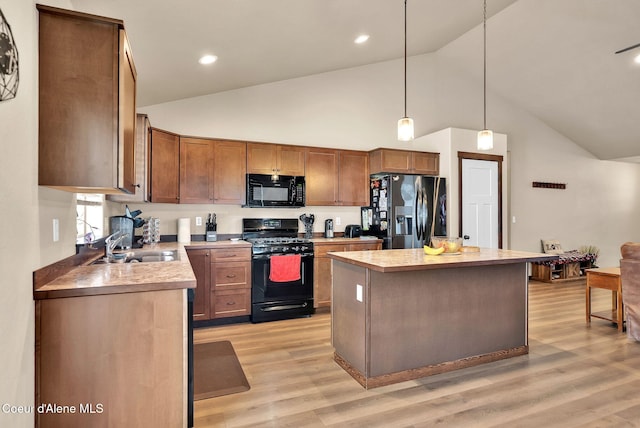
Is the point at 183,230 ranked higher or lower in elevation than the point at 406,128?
lower

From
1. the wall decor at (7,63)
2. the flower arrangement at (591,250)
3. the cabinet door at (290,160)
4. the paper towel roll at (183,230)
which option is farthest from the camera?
the flower arrangement at (591,250)

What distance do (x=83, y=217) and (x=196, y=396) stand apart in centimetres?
172

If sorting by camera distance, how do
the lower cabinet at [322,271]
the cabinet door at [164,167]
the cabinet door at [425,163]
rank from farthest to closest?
the cabinet door at [425,163]
the lower cabinet at [322,271]
the cabinet door at [164,167]

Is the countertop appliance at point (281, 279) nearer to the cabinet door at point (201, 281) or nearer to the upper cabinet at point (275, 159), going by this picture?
the cabinet door at point (201, 281)

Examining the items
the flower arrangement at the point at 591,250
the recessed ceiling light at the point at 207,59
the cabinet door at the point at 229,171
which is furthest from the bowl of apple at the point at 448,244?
the flower arrangement at the point at 591,250

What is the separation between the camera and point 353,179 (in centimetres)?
508

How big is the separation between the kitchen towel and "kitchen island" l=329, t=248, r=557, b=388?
1246mm

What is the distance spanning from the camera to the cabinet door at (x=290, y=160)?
4.62 meters

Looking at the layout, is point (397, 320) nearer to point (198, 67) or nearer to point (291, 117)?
point (198, 67)

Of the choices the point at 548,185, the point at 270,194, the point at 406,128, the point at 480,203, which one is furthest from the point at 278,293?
the point at 548,185

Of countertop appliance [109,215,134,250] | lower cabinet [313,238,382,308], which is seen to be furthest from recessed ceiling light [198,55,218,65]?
lower cabinet [313,238,382,308]

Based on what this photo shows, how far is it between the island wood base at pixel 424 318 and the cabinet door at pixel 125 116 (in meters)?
1.58

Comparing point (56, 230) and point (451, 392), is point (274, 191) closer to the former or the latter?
point (56, 230)

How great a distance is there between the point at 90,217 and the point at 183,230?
1289 millimetres
